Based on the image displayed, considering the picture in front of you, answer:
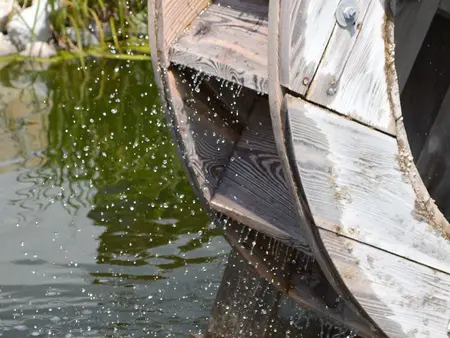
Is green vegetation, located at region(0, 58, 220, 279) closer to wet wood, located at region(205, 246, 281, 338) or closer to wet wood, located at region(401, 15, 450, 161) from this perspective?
wet wood, located at region(205, 246, 281, 338)

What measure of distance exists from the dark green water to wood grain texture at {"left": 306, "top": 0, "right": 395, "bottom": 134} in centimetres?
192

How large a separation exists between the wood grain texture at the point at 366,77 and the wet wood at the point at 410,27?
101 cm

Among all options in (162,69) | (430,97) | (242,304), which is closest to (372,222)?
(162,69)

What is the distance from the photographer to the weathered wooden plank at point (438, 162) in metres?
4.48

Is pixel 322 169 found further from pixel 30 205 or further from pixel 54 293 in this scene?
pixel 30 205

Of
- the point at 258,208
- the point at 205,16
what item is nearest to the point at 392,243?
the point at 258,208

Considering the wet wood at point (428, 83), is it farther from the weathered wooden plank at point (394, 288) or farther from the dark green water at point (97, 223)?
the weathered wooden plank at point (394, 288)

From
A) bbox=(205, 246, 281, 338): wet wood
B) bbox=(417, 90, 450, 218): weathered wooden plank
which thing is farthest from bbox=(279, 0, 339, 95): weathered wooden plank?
bbox=(417, 90, 450, 218): weathered wooden plank

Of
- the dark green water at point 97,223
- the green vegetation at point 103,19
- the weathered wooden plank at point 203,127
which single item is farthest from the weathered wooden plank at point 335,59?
the green vegetation at point 103,19

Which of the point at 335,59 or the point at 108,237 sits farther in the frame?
the point at 108,237

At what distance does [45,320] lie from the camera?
4.39 meters

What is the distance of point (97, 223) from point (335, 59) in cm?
290

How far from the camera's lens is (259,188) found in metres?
3.28

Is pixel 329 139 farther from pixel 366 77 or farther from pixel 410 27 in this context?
pixel 410 27
